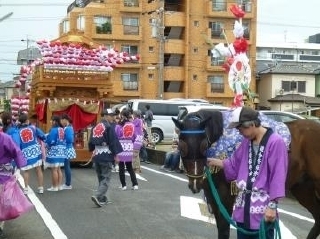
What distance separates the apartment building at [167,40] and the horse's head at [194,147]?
4229 centimetres

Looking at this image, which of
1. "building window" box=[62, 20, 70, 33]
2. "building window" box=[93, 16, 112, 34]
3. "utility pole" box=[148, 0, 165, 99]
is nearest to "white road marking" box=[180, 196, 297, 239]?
"utility pole" box=[148, 0, 165, 99]

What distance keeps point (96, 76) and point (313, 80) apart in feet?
126

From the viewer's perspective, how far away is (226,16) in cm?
5138

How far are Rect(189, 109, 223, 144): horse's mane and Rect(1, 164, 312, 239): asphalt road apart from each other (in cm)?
251

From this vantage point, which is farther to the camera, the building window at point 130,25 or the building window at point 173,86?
the building window at point 173,86

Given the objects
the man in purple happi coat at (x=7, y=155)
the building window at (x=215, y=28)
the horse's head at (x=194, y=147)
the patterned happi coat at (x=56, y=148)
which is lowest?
the patterned happi coat at (x=56, y=148)

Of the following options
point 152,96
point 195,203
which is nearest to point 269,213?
point 195,203

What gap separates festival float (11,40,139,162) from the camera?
17.6m

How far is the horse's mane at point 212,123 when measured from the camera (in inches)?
229

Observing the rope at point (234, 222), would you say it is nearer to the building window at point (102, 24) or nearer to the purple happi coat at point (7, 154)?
the purple happi coat at point (7, 154)

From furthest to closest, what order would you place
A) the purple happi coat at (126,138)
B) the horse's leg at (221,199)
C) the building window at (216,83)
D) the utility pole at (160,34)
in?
the building window at (216,83) → the utility pole at (160,34) → the purple happi coat at (126,138) → the horse's leg at (221,199)

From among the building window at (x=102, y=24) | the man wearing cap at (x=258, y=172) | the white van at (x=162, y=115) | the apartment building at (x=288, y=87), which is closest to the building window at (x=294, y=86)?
the apartment building at (x=288, y=87)

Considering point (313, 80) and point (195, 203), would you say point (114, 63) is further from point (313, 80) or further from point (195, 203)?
point (313, 80)

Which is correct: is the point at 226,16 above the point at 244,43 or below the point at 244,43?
above
